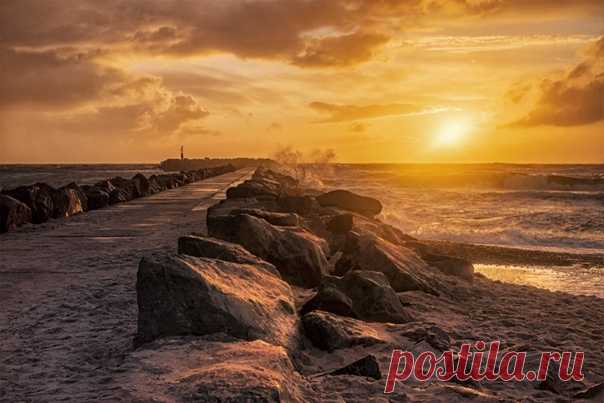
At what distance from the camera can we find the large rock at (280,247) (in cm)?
667

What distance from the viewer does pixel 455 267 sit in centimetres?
886

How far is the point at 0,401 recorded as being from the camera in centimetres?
306

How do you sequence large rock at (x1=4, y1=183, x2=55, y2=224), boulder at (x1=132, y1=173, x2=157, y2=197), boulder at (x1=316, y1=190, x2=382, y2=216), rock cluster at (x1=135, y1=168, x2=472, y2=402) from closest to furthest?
rock cluster at (x1=135, y1=168, x2=472, y2=402)
large rock at (x1=4, y1=183, x2=55, y2=224)
boulder at (x1=316, y1=190, x2=382, y2=216)
boulder at (x1=132, y1=173, x2=157, y2=197)

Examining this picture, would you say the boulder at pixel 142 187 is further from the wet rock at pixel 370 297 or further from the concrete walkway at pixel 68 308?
the wet rock at pixel 370 297

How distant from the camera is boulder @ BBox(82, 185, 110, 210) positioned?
15.8m

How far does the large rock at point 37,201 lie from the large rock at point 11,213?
1.83 ft

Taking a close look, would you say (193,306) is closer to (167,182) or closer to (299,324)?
(299,324)

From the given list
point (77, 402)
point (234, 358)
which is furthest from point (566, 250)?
point (77, 402)

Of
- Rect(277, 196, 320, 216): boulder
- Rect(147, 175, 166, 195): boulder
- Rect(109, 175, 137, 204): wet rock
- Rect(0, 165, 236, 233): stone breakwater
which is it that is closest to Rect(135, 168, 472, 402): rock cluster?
Rect(277, 196, 320, 216): boulder

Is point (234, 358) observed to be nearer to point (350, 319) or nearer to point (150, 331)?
point (150, 331)

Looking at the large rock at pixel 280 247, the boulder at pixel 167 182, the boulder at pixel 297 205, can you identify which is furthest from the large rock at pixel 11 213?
the boulder at pixel 167 182

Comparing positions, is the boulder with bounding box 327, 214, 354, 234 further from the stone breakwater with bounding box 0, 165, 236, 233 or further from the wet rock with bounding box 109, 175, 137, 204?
the wet rock with bounding box 109, 175, 137, 204

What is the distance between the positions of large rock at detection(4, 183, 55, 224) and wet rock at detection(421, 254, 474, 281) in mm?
8830

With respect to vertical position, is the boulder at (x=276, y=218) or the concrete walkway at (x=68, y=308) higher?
the boulder at (x=276, y=218)
